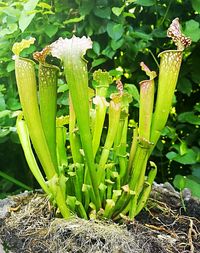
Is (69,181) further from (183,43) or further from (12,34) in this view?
(12,34)

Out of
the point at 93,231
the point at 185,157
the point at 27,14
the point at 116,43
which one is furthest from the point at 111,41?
the point at 93,231

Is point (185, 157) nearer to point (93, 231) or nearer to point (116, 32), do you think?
point (116, 32)

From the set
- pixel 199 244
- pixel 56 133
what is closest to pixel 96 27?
pixel 56 133

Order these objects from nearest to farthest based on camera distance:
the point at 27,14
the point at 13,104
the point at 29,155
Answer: the point at 29,155
the point at 27,14
the point at 13,104

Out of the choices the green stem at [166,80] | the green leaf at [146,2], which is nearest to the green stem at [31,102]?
the green stem at [166,80]

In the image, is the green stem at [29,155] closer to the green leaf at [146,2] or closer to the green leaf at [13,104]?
the green leaf at [13,104]

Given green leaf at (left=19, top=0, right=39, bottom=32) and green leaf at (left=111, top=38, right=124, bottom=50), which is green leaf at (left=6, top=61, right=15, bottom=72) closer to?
green leaf at (left=19, top=0, right=39, bottom=32)
